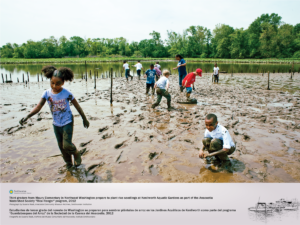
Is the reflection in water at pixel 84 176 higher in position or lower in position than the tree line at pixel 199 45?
lower

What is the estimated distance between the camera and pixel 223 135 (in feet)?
10.8

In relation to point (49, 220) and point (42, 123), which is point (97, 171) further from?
point (42, 123)

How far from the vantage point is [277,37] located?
34.3m

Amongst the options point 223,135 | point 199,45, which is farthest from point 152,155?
point 199,45

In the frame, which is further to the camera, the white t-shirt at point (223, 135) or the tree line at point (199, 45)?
the tree line at point (199, 45)

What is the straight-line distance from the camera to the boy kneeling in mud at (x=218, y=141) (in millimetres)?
3223

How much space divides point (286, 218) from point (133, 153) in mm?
2821

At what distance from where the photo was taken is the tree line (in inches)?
1157

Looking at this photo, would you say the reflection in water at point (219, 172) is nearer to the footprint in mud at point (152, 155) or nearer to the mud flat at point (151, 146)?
the mud flat at point (151, 146)

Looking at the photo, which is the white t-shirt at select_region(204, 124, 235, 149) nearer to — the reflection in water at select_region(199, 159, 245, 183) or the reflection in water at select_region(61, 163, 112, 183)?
the reflection in water at select_region(199, 159, 245, 183)

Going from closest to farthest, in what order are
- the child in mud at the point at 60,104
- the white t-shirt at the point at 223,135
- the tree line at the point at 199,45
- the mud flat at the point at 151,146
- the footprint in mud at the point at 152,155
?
the child in mud at the point at 60,104 < the white t-shirt at the point at 223,135 < the mud flat at the point at 151,146 < the footprint in mud at the point at 152,155 < the tree line at the point at 199,45

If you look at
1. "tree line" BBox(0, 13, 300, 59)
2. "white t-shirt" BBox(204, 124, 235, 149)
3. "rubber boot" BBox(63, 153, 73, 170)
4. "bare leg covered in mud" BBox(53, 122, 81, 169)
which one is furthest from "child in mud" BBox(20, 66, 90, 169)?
"tree line" BBox(0, 13, 300, 59)

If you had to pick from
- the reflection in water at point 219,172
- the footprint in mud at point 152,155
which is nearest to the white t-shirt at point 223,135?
the reflection in water at point 219,172

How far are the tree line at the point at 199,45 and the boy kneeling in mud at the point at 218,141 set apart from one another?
14452 mm
